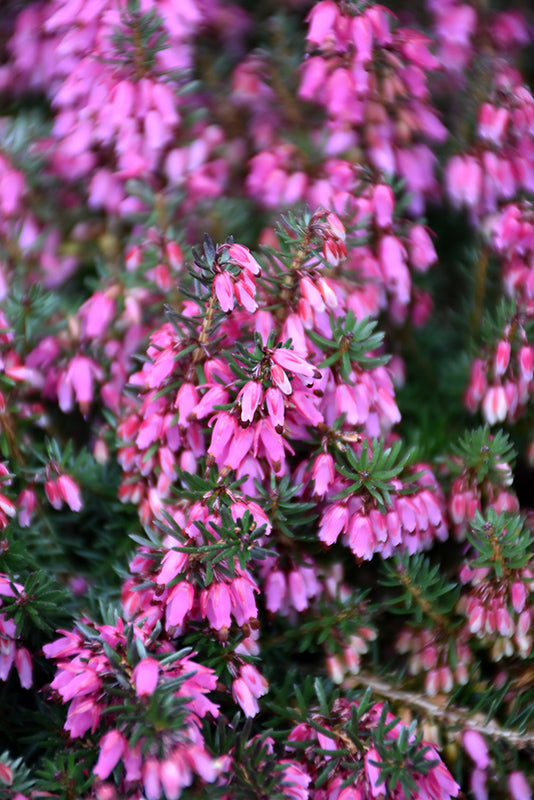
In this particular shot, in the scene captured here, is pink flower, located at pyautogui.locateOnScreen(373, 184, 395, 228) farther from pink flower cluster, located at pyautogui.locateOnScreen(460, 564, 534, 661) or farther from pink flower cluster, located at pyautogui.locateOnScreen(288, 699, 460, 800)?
pink flower cluster, located at pyautogui.locateOnScreen(288, 699, 460, 800)

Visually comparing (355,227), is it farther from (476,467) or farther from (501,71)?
(501,71)

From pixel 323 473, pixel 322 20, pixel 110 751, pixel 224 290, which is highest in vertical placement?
pixel 322 20

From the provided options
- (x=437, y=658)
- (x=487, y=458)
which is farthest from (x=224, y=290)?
(x=437, y=658)

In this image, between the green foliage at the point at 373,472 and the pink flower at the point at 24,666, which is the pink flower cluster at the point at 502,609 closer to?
the green foliage at the point at 373,472

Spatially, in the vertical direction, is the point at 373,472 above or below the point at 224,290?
below

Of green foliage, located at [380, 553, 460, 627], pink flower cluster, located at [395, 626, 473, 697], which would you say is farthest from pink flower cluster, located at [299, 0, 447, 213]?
pink flower cluster, located at [395, 626, 473, 697]

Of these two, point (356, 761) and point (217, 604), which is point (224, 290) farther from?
point (356, 761)

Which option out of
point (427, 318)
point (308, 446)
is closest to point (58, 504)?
point (308, 446)

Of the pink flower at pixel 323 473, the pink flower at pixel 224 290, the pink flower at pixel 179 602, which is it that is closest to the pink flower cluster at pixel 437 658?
the pink flower at pixel 323 473

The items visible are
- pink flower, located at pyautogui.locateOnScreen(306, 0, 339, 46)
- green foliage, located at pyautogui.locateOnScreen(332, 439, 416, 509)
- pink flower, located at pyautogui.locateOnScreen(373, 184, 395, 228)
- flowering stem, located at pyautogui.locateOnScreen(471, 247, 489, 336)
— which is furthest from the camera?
flowering stem, located at pyautogui.locateOnScreen(471, 247, 489, 336)
